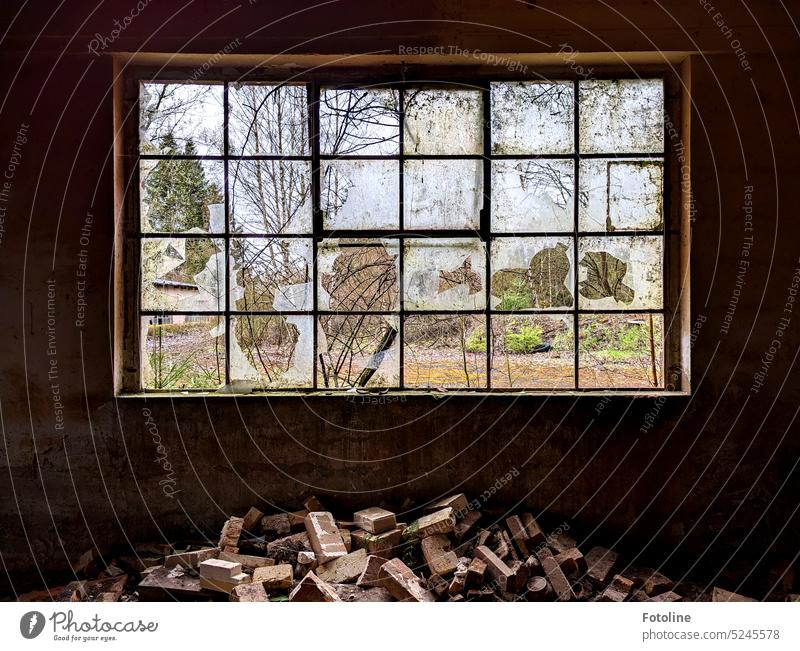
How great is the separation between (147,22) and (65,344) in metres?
1.28

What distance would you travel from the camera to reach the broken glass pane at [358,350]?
2.35 m

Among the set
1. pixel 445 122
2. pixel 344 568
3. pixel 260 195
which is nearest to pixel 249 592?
pixel 344 568

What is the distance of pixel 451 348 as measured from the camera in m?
2.34

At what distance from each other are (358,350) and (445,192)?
0.74 m

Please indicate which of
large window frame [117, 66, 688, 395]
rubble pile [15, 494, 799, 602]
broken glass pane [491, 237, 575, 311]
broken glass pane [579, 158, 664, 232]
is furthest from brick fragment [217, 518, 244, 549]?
broken glass pane [579, 158, 664, 232]

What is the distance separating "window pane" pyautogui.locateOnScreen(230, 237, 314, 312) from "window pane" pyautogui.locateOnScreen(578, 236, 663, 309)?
1.12 meters

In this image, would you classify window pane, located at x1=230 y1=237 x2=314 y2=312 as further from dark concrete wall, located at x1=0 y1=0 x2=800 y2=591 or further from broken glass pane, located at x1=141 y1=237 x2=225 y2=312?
dark concrete wall, located at x1=0 y1=0 x2=800 y2=591

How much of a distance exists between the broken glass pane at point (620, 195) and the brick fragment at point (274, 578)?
171cm

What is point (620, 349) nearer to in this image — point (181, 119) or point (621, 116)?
point (621, 116)

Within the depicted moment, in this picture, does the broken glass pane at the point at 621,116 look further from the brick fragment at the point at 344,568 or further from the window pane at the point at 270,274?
the brick fragment at the point at 344,568

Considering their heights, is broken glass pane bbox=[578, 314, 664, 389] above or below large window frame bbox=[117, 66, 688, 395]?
below

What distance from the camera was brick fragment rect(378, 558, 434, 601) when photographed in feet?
6.04

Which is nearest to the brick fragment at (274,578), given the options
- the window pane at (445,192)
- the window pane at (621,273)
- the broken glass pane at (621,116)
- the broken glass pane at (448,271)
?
the broken glass pane at (448,271)

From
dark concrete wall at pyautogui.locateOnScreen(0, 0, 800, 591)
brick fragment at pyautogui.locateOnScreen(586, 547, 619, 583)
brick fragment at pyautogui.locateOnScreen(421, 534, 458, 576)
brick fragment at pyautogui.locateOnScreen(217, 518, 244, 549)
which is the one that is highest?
dark concrete wall at pyautogui.locateOnScreen(0, 0, 800, 591)
